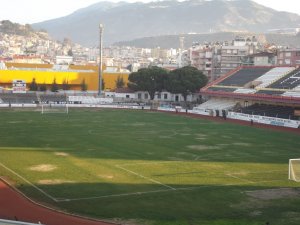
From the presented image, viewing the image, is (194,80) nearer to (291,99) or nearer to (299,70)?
(299,70)

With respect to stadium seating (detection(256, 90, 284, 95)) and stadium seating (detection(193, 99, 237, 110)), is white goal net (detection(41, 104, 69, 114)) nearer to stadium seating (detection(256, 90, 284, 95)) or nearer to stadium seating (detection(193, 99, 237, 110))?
stadium seating (detection(193, 99, 237, 110))

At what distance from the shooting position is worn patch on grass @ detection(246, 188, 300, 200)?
25875mm

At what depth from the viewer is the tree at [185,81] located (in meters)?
92.6

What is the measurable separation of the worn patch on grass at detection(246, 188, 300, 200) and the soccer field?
0.18 ft

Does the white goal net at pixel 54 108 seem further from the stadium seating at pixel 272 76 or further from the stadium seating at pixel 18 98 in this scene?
the stadium seating at pixel 272 76

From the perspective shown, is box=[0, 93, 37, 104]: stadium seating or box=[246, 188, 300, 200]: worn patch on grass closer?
box=[246, 188, 300, 200]: worn patch on grass

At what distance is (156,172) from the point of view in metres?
31.1

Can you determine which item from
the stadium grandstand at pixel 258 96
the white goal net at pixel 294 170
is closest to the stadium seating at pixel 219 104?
the stadium grandstand at pixel 258 96

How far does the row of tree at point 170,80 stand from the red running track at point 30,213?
70.0 meters

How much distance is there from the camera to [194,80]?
306 ft

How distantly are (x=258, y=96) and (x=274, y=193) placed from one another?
1853 inches

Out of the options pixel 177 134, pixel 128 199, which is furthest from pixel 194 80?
pixel 128 199

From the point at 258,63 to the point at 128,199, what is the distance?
96168 millimetres

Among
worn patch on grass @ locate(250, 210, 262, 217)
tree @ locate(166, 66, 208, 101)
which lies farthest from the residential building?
worn patch on grass @ locate(250, 210, 262, 217)
